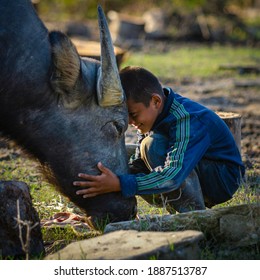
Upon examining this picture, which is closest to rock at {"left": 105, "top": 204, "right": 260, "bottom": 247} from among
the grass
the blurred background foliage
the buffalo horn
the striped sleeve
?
the striped sleeve

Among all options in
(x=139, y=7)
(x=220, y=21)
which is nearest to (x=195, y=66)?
(x=220, y=21)

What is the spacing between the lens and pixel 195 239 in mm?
3994

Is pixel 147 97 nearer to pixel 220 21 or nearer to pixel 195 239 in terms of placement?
pixel 195 239

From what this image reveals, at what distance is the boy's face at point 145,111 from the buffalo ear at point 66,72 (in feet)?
1.52

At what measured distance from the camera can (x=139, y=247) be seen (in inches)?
157

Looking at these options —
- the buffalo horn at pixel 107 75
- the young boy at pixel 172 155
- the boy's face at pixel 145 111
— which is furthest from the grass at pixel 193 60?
the buffalo horn at pixel 107 75

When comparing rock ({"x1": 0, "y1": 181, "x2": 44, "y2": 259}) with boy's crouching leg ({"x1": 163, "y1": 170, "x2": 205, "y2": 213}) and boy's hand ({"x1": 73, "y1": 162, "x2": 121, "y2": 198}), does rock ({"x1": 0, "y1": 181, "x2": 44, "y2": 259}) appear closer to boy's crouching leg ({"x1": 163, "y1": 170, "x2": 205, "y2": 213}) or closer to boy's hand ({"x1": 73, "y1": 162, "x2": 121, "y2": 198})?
boy's hand ({"x1": 73, "y1": 162, "x2": 121, "y2": 198})

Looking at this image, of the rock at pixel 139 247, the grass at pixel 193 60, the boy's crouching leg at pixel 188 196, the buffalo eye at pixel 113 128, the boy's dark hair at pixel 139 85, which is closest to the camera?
the rock at pixel 139 247

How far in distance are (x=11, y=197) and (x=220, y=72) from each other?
427 inches

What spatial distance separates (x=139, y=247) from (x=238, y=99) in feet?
26.6

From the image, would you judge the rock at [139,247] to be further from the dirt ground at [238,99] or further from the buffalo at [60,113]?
the dirt ground at [238,99]

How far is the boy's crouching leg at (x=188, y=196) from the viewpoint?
5457 millimetres

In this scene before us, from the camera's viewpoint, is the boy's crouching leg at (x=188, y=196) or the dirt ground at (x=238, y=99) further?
the dirt ground at (x=238, y=99)

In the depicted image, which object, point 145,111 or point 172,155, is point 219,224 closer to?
point 172,155
